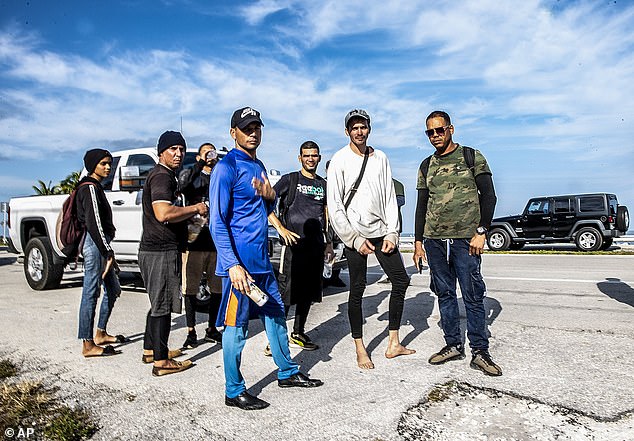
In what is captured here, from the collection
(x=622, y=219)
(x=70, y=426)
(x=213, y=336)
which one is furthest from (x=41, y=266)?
(x=622, y=219)

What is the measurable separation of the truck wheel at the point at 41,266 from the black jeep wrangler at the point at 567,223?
15.2m

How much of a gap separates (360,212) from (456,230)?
32.4 inches

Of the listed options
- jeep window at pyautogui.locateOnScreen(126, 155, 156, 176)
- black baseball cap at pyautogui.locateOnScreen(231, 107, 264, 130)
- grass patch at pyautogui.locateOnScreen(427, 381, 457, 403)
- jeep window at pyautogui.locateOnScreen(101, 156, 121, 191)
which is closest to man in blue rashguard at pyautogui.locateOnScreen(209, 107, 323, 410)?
black baseball cap at pyautogui.locateOnScreen(231, 107, 264, 130)

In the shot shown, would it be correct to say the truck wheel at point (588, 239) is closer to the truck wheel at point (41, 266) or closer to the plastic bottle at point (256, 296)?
the truck wheel at point (41, 266)

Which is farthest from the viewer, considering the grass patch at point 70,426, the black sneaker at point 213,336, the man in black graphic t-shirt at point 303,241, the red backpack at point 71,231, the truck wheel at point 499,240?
the truck wheel at point 499,240

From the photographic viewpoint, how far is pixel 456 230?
4297mm

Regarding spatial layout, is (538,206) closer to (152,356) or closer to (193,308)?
(193,308)

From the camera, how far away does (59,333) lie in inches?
228

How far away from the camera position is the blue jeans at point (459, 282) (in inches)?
167

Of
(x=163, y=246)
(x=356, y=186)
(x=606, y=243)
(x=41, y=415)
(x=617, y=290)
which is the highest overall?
(x=356, y=186)

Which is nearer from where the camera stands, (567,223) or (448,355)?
(448,355)

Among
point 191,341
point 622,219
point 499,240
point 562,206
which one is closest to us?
point 191,341

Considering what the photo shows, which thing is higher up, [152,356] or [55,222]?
[55,222]

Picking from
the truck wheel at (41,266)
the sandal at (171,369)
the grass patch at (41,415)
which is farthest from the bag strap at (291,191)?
the truck wheel at (41,266)
